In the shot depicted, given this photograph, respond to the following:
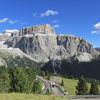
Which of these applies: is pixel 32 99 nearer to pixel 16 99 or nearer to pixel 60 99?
pixel 16 99

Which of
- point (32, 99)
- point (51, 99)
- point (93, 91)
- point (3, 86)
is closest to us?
point (32, 99)

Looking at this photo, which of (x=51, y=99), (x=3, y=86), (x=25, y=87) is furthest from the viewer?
(x=3, y=86)

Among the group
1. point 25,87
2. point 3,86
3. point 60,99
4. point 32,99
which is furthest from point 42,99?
point 3,86

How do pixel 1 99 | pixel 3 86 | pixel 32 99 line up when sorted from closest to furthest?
pixel 1 99 < pixel 32 99 < pixel 3 86

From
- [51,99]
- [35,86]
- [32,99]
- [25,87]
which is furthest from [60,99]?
[35,86]

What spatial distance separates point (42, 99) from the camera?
23094mm

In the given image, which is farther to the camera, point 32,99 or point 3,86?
point 3,86

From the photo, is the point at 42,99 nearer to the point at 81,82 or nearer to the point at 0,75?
the point at 0,75

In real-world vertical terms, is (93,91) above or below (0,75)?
below

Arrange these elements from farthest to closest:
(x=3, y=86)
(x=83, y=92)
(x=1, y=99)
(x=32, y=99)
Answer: (x=83, y=92) → (x=3, y=86) → (x=32, y=99) → (x=1, y=99)

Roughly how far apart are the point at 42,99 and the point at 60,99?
2969 mm

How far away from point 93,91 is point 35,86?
23.5m

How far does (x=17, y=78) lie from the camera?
66812 millimetres

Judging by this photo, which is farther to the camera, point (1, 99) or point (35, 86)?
point (35, 86)
